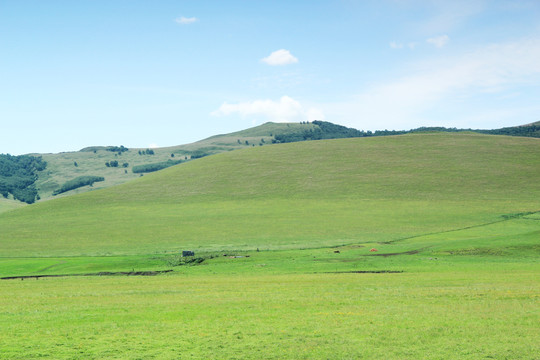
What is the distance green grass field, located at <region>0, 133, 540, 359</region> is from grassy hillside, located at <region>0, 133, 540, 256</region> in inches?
17.2

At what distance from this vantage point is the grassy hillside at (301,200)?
195ft

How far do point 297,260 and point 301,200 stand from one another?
143ft

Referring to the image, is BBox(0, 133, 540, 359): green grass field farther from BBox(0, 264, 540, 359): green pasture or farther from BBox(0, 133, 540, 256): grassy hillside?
BBox(0, 133, 540, 256): grassy hillside

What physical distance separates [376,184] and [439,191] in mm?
11114

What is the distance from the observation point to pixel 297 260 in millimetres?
39906

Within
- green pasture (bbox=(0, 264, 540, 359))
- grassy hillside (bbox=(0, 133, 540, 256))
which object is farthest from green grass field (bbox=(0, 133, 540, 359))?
grassy hillside (bbox=(0, 133, 540, 256))

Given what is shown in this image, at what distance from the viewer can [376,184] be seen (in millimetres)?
89438

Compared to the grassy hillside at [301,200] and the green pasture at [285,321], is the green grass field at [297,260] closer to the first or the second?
the green pasture at [285,321]

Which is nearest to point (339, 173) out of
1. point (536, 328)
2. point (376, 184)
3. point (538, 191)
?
point (376, 184)

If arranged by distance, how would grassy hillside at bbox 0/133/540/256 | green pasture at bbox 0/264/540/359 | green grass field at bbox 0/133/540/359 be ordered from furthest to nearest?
grassy hillside at bbox 0/133/540/256
green grass field at bbox 0/133/540/359
green pasture at bbox 0/264/540/359

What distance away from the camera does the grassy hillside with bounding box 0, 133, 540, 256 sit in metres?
59.6

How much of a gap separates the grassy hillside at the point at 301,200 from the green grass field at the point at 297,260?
17.2 inches

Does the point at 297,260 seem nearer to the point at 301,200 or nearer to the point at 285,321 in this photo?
the point at 285,321

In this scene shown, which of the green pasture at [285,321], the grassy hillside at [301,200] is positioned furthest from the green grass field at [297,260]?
the grassy hillside at [301,200]
